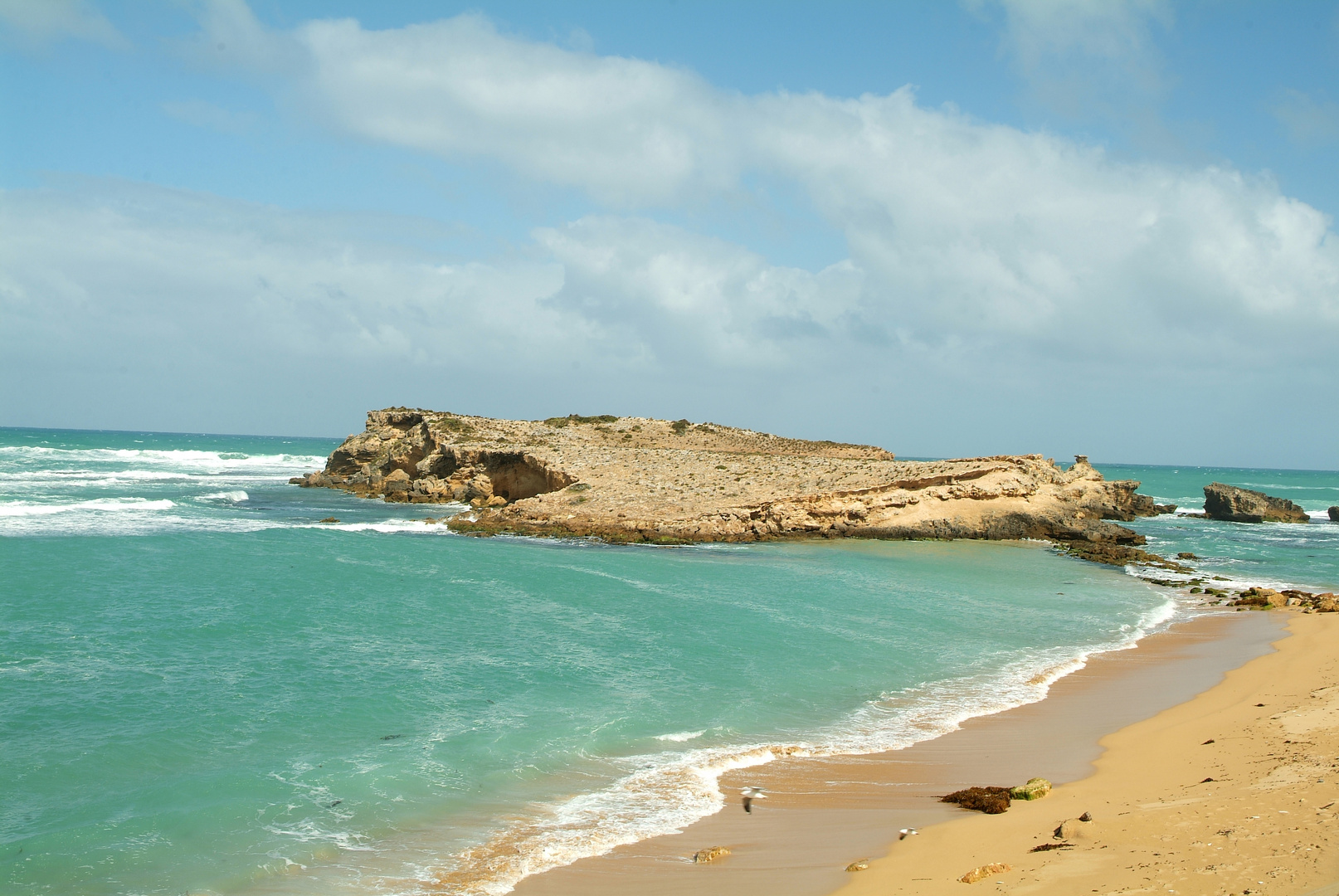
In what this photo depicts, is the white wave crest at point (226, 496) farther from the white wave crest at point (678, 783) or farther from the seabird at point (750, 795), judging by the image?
the seabird at point (750, 795)

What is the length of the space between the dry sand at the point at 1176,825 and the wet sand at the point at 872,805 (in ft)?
0.38

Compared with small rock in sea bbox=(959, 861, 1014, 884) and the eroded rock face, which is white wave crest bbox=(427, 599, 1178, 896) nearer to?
small rock in sea bbox=(959, 861, 1014, 884)

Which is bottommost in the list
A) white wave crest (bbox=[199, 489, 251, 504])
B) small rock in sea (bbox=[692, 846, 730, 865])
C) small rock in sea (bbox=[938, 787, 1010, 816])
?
small rock in sea (bbox=[692, 846, 730, 865])

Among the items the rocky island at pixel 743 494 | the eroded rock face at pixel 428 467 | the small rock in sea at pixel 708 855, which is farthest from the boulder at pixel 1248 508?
the small rock in sea at pixel 708 855

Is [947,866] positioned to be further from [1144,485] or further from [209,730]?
[1144,485]

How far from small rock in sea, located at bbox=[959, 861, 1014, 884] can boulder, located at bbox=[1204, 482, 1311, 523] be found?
48.8 metres

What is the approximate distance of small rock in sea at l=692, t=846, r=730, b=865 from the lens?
6.67 metres

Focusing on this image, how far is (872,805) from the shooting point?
7.93m

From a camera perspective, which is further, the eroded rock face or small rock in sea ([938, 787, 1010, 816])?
the eroded rock face

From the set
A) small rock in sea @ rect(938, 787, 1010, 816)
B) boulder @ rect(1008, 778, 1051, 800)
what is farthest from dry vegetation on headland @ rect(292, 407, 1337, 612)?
small rock in sea @ rect(938, 787, 1010, 816)

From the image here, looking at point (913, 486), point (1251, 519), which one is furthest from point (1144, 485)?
point (913, 486)

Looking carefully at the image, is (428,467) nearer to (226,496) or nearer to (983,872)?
(226,496)

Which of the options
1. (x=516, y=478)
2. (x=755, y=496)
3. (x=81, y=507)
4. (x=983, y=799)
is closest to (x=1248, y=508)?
(x=755, y=496)

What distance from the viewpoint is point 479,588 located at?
18.3 metres
